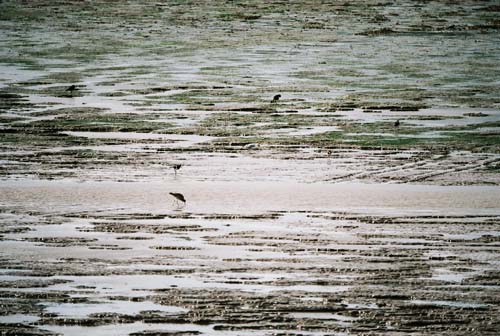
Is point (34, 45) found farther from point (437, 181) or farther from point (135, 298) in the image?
point (135, 298)

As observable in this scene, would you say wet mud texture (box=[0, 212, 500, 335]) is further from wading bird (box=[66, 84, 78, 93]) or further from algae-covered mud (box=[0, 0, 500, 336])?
wading bird (box=[66, 84, 78, 93])

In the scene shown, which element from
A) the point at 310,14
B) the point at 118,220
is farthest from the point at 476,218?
the point at 310,14

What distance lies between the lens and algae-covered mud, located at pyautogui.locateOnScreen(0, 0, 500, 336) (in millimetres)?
9914

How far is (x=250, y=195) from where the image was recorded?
586 inches

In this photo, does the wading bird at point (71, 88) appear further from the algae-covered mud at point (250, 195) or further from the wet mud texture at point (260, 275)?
the wet mud texture at point (260, 275)

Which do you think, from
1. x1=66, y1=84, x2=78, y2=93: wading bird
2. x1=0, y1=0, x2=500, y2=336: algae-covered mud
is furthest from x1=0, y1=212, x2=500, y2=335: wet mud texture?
x1=66, y1=84, x2=78, y2=93: wading bird

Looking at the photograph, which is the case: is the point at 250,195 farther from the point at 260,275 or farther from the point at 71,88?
the point at 71,88

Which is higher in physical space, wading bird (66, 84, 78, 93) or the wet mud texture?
wading bird (66, 84, 78, 93)

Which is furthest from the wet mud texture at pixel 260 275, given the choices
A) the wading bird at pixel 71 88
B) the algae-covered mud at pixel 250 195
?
the wading bird at pixel 71 88

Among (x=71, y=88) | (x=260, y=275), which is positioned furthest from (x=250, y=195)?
(x=71, y=88)

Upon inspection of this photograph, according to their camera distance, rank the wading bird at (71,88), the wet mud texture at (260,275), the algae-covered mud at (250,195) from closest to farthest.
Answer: the wet mud texture at (260,275) < the algae-covered mud at (250,195) < the wading bird at (71,88)

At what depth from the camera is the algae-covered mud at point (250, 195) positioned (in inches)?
390

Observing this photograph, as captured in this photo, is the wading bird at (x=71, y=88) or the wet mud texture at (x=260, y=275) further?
the wading bird at (x=71, y=88)

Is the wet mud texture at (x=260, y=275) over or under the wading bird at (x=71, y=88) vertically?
under
